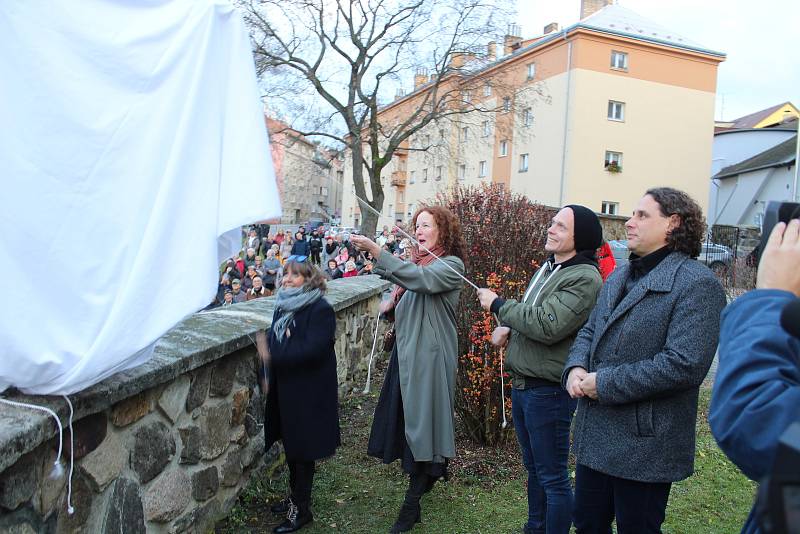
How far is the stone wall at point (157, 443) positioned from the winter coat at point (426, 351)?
0.93 metres

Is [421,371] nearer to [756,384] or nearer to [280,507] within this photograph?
[280,507]

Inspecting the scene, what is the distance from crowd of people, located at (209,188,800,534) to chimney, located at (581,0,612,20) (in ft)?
113

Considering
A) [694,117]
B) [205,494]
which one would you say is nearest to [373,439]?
[205,494]

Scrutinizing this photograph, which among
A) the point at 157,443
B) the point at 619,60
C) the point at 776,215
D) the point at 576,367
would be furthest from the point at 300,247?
the point at 619,60

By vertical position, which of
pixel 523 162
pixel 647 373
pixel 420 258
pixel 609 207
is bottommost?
pixel 647 373

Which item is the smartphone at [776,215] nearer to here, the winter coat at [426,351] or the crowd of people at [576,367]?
the crowd of people at [576,367]

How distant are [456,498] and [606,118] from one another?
97.2 feet

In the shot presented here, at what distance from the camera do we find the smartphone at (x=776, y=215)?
4.53 feet

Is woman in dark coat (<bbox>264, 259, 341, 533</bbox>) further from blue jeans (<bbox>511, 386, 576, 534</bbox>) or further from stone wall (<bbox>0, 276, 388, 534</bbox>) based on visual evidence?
blue jeans (<bbox>511, 386, 576, 534</bbox>)

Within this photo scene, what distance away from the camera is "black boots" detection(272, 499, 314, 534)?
3.65 m

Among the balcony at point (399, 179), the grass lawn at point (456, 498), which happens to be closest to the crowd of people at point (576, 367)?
the grass lawn at point (456, 498)

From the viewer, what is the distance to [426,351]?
382 cm

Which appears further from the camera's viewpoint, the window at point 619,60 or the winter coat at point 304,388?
the window at point 619,60

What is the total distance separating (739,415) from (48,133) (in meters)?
1.92
